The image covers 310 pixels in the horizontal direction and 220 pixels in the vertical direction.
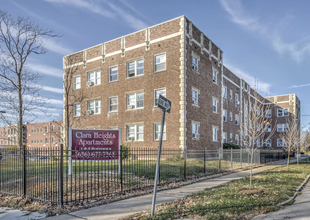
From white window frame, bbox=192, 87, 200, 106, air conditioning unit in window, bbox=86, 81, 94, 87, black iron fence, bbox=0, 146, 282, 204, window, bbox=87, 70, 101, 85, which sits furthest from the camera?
air conditioning unit in window, bbox=86, 81, 94, 87

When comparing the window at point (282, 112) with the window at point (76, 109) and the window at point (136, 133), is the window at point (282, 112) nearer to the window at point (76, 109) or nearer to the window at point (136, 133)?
the window at point (136, 133)

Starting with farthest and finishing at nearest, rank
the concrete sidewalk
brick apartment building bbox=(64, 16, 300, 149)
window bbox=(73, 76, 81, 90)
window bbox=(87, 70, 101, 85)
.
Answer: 1. window bbox=(73, 76, 81, 90)
2. window bbox=(87, 70, 101, 85)
3. brick apartment building bbox=(64, 16, 300, 149)
4. the concrete sidewalk

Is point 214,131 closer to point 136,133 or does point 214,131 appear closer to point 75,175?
point 136,133

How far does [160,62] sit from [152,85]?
217cm

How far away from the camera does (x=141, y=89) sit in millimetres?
23297

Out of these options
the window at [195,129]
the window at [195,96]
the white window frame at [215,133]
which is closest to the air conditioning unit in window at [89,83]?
the window at [195,96]

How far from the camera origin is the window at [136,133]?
910 inches

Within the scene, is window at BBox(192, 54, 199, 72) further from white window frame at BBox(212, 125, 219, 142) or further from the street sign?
the street sign

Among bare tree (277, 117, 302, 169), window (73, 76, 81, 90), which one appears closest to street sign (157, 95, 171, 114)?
bare tree (277, 117, 302, 169)

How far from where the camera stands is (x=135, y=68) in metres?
24.0

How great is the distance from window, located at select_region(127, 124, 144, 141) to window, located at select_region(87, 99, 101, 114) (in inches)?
196

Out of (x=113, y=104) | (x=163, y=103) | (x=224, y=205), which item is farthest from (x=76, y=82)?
(x=224, y=205)

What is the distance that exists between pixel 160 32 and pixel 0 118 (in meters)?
15.0

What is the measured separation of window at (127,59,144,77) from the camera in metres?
23.7
